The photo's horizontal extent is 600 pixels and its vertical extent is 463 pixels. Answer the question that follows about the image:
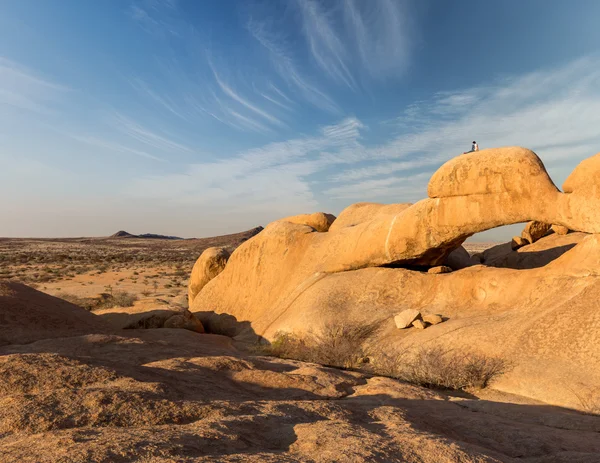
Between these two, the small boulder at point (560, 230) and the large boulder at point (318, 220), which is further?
the large boulder at point (318, 220)

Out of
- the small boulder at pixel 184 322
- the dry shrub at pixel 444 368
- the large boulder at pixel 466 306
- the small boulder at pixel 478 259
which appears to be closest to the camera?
the large boulder at pixel 466 306

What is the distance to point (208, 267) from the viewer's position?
55.7ft

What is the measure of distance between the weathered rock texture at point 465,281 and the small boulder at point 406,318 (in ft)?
0.61

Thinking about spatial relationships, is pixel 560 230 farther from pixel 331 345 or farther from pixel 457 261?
pixel 331 345

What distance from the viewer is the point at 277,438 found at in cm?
299

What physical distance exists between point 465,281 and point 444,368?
3.34m

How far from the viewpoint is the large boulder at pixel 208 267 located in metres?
17.0

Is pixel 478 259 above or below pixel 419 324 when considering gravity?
above

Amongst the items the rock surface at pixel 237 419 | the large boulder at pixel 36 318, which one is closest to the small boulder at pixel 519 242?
the rock surface at pixel 237 419

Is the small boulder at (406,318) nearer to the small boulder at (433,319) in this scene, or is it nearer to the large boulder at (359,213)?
the small boulder at (433,319)

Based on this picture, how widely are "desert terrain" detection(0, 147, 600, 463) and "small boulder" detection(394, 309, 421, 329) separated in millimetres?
47

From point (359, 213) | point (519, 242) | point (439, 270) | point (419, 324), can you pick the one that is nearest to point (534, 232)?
point (519, 242)

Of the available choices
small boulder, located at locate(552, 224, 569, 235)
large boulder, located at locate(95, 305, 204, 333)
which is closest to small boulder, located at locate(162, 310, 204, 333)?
large boulder, located at locate(95, 305, 204, 333)

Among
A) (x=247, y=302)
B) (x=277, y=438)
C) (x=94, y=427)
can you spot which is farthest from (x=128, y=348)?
(x=247, y=302)
